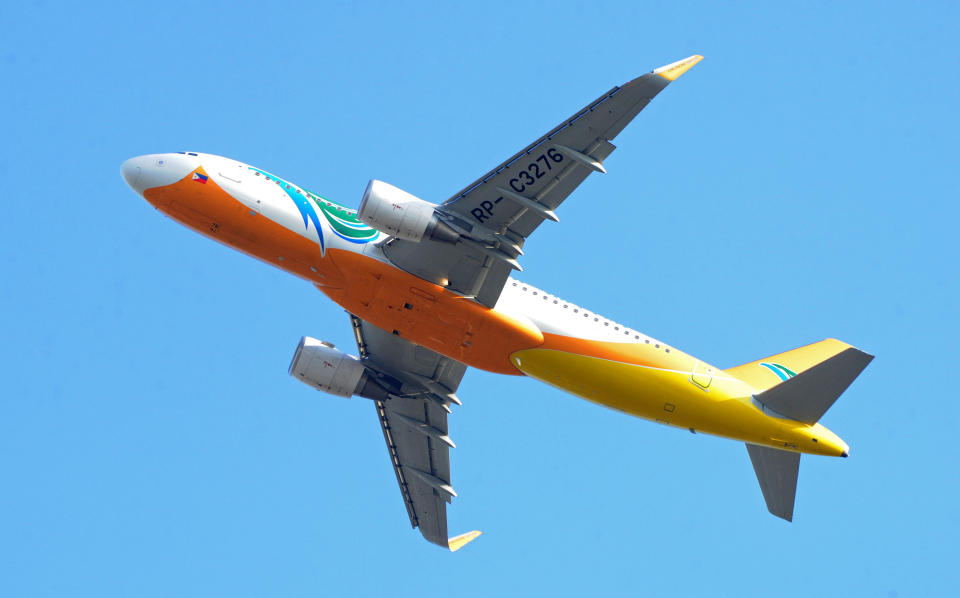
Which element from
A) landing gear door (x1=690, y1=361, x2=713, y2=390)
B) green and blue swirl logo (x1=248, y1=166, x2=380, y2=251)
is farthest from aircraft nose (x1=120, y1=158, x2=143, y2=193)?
landing gear door (x1=690, y1=361, x2=713, y2=390)

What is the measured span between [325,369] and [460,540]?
34.7ft

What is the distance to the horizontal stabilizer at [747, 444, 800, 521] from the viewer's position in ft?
129

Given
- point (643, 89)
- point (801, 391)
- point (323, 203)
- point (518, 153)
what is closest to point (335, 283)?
point (323, 203)

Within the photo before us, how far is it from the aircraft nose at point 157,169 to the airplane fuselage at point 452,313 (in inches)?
1.5

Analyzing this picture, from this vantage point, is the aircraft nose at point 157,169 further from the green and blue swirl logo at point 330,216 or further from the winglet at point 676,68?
the winglet at point 676,68

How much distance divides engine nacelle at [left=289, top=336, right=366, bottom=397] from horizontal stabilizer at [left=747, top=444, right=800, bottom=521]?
17103 mm

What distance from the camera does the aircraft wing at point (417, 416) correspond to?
4338 centimetres

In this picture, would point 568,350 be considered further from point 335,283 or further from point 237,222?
point 237,222

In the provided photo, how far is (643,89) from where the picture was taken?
32031mm

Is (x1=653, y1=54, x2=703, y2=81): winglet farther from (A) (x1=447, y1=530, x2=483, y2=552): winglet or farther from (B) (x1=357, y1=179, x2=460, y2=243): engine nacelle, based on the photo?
(A) (x1=447, y1=530, x2=483, y2=552): winglet

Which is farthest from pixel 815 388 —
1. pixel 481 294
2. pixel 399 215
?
pixel 399 215

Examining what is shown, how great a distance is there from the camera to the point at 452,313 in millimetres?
37094

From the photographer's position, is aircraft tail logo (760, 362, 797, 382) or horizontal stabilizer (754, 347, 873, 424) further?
aircraft tail logo (760, 362, 797, 382)

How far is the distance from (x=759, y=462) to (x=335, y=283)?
18456mm
